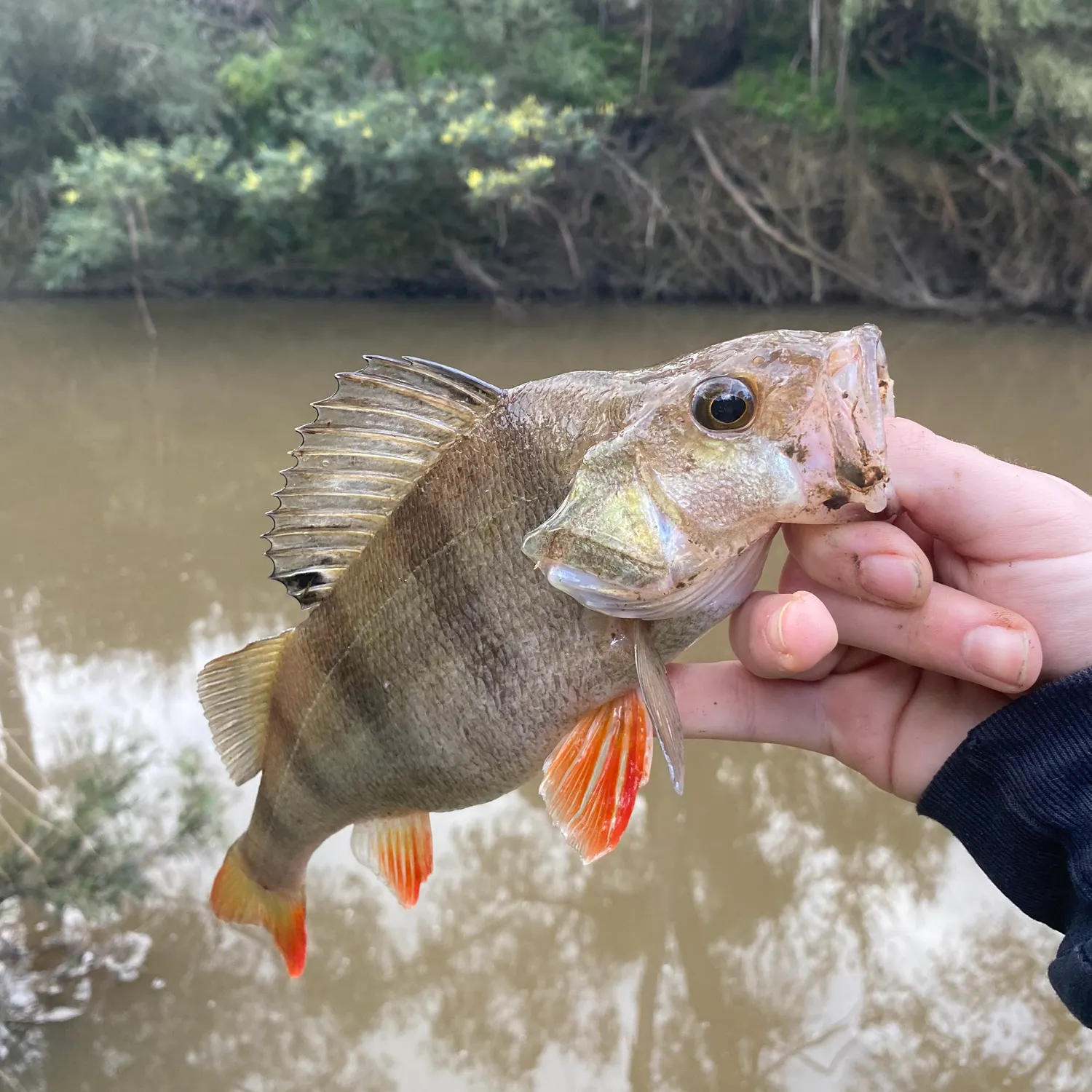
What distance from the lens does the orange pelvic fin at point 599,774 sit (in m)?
1.09

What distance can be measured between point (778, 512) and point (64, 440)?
627cm

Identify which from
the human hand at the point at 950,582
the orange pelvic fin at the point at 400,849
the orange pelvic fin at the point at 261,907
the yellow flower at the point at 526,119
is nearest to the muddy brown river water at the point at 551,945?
the orange pelvic fin at the point at 261,907

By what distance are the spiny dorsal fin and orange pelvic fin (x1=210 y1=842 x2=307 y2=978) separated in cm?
Answer: 26

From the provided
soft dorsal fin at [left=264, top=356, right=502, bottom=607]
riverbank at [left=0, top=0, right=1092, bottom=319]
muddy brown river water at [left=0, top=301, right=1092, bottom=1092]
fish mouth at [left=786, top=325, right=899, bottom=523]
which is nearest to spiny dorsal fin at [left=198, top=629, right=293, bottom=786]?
→ soft dorsal fin at [left=264, top=356, right=502, bottom=607]

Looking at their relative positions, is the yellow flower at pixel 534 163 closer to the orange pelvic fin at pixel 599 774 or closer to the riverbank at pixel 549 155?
the riverbank at pixel 549 155

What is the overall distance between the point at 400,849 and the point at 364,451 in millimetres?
669

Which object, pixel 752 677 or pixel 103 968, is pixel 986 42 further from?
pixel 103 968

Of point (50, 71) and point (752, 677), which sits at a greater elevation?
point (50, 71)

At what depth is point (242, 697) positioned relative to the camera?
4.38ft

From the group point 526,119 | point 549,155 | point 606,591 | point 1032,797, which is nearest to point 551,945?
point 1032,797

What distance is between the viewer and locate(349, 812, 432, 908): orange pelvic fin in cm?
136

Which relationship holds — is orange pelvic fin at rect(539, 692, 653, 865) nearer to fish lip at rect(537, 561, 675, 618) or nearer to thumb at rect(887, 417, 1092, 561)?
fish lip at rect(537, 561, 675, 618)

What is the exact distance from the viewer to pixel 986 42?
7.34m

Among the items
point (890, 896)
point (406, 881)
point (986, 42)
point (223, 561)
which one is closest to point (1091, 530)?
point (406, 881)
